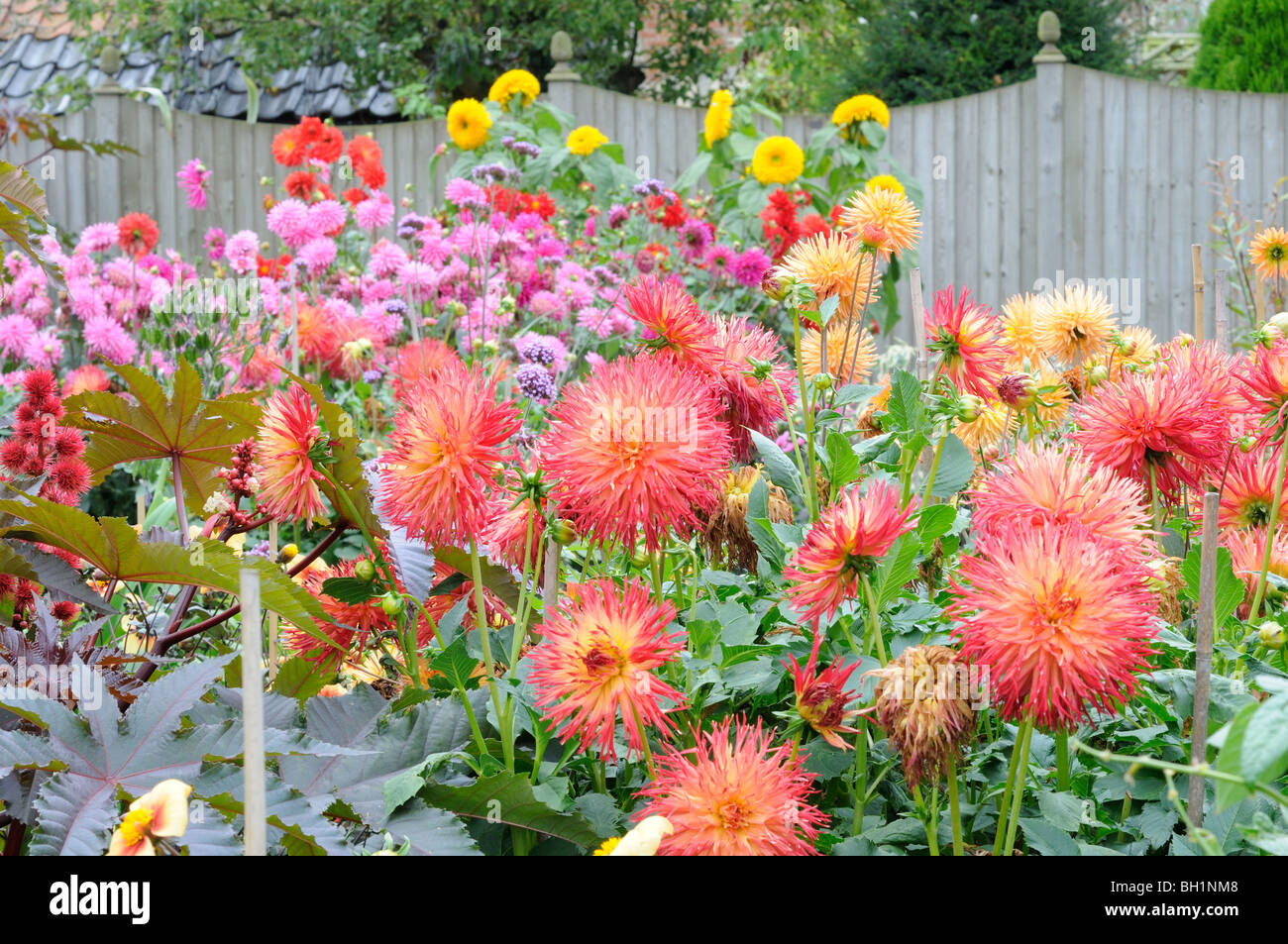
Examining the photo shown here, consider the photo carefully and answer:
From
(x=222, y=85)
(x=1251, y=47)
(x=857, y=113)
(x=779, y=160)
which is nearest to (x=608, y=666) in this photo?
(x=779, y=160)

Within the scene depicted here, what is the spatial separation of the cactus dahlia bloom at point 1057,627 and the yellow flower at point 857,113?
3.78 m

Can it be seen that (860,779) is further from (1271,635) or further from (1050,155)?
(1050,155)

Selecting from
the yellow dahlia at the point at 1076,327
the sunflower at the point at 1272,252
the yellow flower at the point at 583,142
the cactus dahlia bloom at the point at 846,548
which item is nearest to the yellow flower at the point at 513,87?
the yellow flower at the point at 583,142

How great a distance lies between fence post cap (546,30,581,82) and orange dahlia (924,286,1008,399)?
603cm

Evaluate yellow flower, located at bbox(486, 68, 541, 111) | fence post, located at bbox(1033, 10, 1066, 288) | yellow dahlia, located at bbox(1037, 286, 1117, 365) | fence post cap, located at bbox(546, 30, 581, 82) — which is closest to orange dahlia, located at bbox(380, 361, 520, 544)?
yellow dahlia, located at bbox(1037, 286, 1117, 365)

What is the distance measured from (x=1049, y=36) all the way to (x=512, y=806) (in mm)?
6284

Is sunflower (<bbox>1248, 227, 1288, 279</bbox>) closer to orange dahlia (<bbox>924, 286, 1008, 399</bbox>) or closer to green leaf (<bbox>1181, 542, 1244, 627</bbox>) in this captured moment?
orange dahlia (<bbox>924, 286, 1008, 399</bbox>)

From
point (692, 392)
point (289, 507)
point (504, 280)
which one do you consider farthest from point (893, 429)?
point (504, 280)

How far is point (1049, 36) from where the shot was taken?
609 cm

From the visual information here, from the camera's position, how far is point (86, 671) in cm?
81

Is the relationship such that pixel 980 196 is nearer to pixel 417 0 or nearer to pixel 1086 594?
pixel 417 0

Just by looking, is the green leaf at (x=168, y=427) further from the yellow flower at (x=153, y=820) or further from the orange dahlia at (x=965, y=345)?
the orange dahlia at (x=965, y=345)

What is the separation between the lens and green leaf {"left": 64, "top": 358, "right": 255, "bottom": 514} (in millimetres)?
929

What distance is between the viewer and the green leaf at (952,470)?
0.90 meters
